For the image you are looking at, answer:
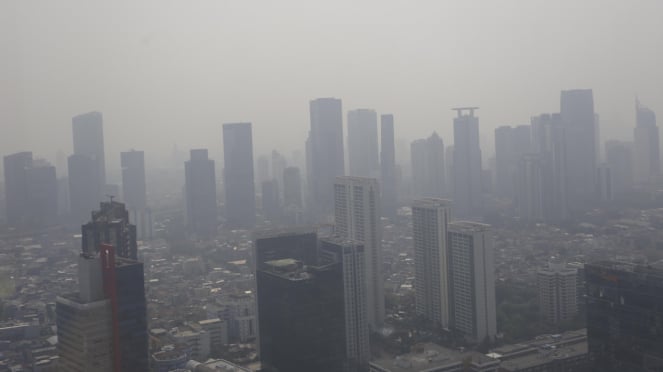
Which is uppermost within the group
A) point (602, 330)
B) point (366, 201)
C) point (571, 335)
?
point (366, 201)

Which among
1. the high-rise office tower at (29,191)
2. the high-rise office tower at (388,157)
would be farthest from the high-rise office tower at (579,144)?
the high-rise office tower at (29,191)

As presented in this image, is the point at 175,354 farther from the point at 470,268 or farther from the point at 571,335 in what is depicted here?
the point at 571,335

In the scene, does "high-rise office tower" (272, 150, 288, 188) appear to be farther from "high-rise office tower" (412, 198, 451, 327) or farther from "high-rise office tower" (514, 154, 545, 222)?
"high-rise office tower" (412, 198, 451, 327)

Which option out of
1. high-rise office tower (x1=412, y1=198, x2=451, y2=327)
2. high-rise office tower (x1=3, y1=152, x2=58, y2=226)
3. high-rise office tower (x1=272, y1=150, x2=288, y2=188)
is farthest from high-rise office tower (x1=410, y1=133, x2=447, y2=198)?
high-rise office tower (x1=3, y1=152, x2=58, y2=226)

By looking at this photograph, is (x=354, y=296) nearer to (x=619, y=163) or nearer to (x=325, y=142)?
(x=325, y=142)

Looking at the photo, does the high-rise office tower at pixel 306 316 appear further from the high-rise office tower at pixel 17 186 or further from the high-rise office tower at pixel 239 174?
the high-rise office tower at pixel 239 174

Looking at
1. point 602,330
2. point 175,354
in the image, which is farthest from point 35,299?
point 602,330
